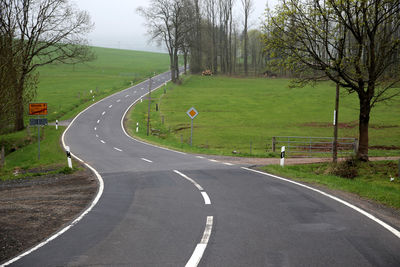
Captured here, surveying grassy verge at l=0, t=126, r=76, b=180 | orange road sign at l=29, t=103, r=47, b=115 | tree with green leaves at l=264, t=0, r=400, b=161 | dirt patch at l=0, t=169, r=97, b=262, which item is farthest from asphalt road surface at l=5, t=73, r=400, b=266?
orange road sign at l=29, t=103, r=47, b=115

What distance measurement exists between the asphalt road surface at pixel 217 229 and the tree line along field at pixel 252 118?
1157 cm

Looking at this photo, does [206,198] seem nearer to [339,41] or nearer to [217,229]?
[217,229]

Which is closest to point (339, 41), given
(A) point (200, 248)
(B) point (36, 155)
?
(A) point (200, 248)

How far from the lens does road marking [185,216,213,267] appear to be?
17.3 ft

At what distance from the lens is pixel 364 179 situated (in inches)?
611

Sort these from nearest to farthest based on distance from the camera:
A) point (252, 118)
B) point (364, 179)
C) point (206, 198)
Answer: point (206, 198) < point (364, 179) < point (252, 118)

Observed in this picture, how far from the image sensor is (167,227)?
7.13 m

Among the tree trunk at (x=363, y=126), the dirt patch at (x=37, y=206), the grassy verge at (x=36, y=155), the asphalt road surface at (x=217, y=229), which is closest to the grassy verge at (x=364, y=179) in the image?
the tree trunk at (x=363, y=126)

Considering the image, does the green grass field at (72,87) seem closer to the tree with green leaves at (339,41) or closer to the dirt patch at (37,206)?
the dirt patch at (37,206)

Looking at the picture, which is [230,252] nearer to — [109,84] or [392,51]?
[392,51]

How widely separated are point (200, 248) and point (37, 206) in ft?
16.7

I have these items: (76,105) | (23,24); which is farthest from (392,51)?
(76,105)

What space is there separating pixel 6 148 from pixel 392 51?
96.1 ft

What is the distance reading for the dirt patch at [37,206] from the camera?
660 centimetres
